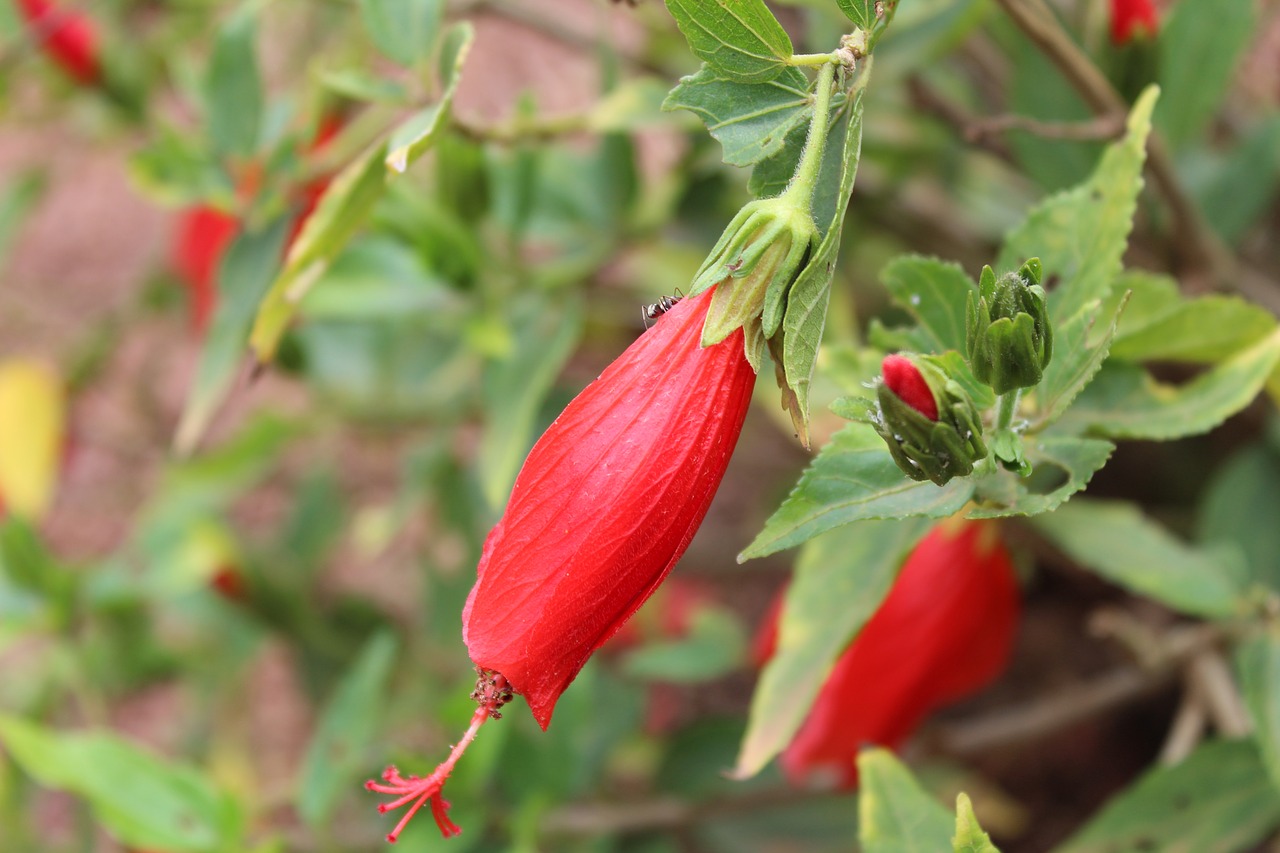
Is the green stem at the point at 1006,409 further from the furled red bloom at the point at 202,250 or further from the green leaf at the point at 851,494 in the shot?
the furled red bloom at the point at 202,250

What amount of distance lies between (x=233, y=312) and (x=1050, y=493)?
48 centimetres

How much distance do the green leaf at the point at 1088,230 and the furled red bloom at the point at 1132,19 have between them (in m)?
0.22

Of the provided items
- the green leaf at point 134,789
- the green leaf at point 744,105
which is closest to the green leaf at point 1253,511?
the green leaf at point 744,105

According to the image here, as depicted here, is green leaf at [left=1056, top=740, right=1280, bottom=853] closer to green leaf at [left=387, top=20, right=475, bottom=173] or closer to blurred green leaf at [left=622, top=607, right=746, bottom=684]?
blurred green leaf at [left=622, top=607, right=746, bottom=684]

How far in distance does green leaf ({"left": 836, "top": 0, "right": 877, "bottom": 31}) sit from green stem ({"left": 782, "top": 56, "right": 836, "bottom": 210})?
30 millimetres

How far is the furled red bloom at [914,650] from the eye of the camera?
70 cm

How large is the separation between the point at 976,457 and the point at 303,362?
0.64 m

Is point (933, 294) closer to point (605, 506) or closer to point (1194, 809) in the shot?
point (605, 506)

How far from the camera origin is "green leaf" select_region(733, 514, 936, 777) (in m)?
0.51

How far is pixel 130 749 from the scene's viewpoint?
713 mm

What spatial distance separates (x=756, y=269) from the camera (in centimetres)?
36

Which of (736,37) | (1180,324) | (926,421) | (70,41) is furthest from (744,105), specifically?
(70,41)

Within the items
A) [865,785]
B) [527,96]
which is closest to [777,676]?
[865,785]

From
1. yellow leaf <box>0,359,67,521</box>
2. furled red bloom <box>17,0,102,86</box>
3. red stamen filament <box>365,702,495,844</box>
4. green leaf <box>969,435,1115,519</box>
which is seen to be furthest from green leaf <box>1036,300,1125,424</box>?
yellow leaf <box>0,359,67,521</box>
